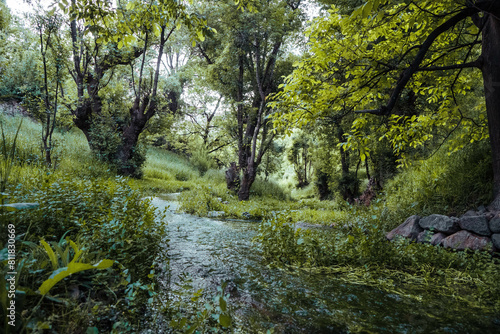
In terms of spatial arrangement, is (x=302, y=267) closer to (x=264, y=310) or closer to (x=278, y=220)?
(x=278, y=220)

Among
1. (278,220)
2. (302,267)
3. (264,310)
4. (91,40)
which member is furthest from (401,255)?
(91,40)

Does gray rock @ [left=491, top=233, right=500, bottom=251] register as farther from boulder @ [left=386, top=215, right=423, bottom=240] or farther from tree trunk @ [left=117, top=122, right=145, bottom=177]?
tree trunk @ [left=117, top=122, right=145, bottom=177]

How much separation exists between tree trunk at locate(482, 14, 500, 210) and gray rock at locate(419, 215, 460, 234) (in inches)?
27.0

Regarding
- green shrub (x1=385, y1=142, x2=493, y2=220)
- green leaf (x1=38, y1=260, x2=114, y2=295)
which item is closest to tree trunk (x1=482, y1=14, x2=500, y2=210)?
green shrub (x1=385, y1=142, x2=493, y2=220)

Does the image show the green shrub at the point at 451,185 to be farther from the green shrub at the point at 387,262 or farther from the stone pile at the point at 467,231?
the green shrub at the point at 387,262

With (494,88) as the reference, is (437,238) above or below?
below

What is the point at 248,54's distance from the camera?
12344 mm

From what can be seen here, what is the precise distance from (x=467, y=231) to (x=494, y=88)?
8.46 ft

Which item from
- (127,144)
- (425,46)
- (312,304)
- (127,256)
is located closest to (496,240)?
(425,46)

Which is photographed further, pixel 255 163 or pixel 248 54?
pixel 255 163

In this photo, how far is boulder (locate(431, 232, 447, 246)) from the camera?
4.27 m

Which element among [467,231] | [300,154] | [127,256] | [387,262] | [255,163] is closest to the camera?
[127,256]

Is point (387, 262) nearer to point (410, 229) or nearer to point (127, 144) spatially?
point (410, 229)

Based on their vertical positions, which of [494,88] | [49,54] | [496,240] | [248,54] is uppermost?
[248,54]
